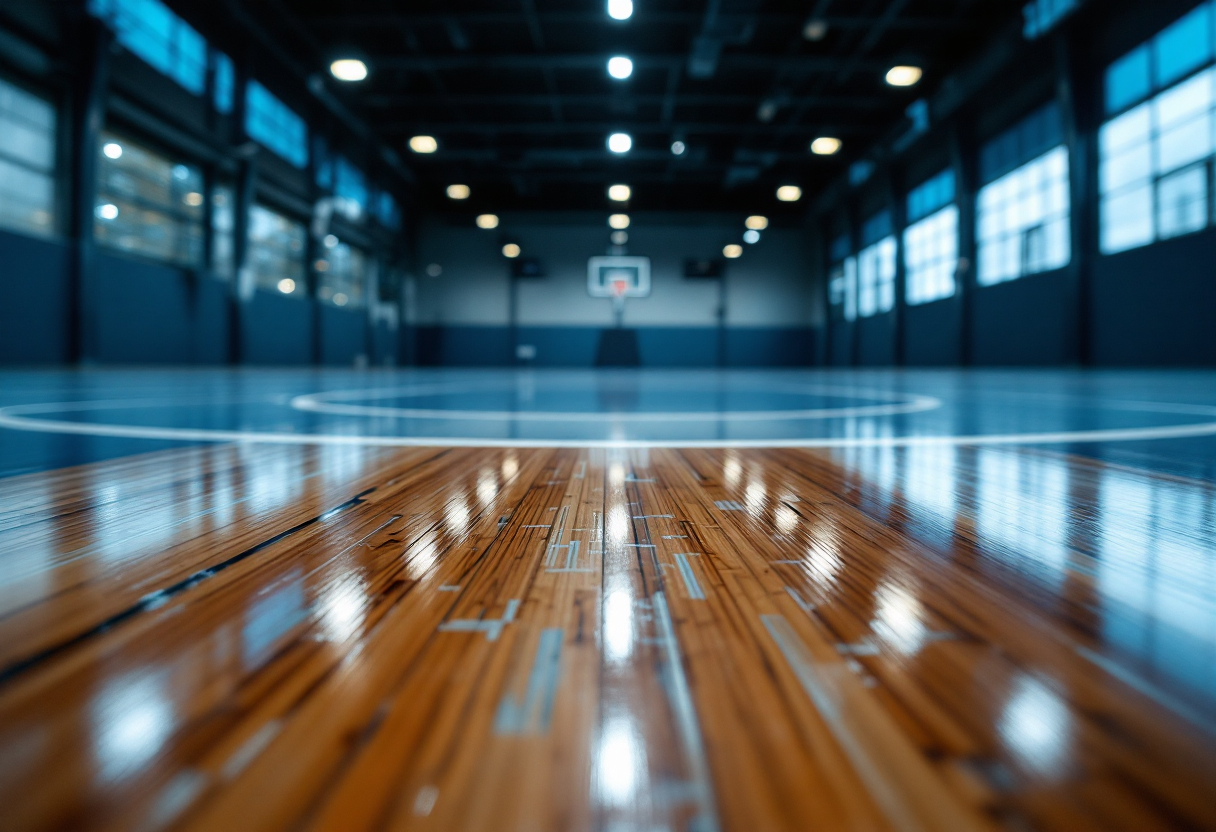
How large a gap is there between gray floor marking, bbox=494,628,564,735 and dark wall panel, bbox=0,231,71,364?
9143 millimetres

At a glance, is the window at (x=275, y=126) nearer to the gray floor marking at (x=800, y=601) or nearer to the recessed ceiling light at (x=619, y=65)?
the recessed ceiling light at (x=619, y=65)

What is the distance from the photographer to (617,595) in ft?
1.43

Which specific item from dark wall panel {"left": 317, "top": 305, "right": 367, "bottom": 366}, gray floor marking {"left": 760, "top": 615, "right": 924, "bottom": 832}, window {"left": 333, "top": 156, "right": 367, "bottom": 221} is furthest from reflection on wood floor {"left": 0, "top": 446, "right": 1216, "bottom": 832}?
window {"left": 333, "top": 156, "right": 367, "bottom": 221}

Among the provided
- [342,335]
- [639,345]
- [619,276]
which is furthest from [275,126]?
[639,345]

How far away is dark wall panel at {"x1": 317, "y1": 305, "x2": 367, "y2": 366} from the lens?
511 inches

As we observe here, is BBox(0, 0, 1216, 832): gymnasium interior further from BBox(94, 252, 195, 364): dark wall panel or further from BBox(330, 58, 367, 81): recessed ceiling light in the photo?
BBox(94, 252, 195, 364): dark wall panel

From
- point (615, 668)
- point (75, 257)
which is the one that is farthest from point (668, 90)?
point (615, 668)

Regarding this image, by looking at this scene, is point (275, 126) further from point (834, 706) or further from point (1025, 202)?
point (834, 706)

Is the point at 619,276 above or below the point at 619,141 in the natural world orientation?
below

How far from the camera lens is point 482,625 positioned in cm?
38

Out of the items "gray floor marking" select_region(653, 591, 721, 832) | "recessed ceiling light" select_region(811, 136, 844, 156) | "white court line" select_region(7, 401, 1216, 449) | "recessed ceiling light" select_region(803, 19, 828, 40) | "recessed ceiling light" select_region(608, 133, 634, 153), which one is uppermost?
"recessed ceiling light" select_region(811, 136, 844, 156)

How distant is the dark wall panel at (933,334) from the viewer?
1115 cm

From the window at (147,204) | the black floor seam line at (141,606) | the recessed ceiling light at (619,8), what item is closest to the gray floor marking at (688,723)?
the black floor seam line at (141,606)

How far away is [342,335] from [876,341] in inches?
470
